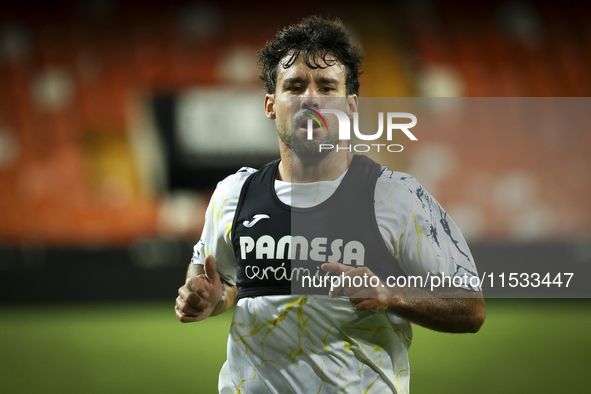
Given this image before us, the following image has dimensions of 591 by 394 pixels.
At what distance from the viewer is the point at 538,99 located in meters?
7.57

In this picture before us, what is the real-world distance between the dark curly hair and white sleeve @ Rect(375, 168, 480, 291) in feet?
1.45

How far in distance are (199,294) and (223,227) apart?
1.02ft

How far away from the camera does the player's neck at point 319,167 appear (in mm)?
1769

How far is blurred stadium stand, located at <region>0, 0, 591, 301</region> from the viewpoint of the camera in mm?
7469

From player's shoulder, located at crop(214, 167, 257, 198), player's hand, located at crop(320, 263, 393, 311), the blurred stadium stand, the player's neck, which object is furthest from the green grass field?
player's hand, located at crop(320, 263, 393, 311)

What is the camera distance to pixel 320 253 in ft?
5.54

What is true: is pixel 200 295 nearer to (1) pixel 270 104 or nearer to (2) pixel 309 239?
(2) pixel 309 239

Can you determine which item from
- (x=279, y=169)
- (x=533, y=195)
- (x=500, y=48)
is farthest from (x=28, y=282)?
(x=500, y=48)

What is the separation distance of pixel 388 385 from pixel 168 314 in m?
4.74

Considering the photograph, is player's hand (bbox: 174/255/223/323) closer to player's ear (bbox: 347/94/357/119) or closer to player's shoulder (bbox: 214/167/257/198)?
player's shoulder (bbox: 214/167/257/198)

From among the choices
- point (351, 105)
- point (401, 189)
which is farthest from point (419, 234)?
point (351, 105)

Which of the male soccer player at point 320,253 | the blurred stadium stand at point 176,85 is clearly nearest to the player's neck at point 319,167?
the male soccer player at point 320,253

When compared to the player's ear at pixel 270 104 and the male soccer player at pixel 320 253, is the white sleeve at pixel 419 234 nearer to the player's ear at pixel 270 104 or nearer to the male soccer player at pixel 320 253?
the male soccer player at pixel 320 253

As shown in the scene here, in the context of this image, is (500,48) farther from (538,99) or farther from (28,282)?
(28,282)
